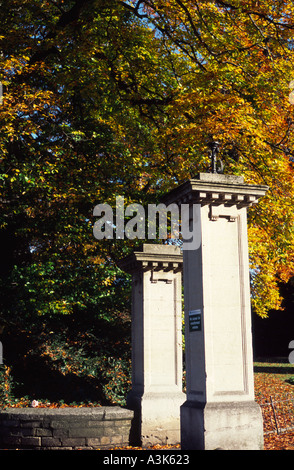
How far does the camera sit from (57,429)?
31.2 ft

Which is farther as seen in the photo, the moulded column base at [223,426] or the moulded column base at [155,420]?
the moulded column base at [155,420]

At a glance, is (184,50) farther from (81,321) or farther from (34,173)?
(81,321)

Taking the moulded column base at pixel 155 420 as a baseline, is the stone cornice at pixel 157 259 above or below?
above

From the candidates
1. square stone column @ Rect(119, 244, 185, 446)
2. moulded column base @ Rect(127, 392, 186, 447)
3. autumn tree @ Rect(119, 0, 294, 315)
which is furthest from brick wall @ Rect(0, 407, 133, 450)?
autumn tree @ Rect(119, 0, 294, 315)

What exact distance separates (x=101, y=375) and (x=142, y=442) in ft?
14.2

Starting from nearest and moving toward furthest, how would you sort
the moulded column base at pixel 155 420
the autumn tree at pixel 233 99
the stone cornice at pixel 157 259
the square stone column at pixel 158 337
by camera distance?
the moulded column base at pixel 155 420, the square stone column at pixel 158 337, the stone cornice at pixel 157 259, the autumn tree at pixel 233 99

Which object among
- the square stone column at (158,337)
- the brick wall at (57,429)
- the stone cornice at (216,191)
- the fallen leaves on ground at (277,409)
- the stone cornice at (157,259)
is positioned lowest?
the fallen leaves on ground at (277,409)

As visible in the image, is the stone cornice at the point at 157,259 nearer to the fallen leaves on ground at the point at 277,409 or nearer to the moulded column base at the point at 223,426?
the fallen leaves on ground at the point at 277,409

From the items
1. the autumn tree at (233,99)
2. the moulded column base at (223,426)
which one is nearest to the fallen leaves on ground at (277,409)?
the moulded column base at (223,426)

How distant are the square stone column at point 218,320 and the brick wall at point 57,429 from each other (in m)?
2.24

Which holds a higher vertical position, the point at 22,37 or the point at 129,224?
the point at 22,37

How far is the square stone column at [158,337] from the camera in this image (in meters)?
10.5

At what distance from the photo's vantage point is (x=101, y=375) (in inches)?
562

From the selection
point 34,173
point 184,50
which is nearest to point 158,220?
point 34,173
